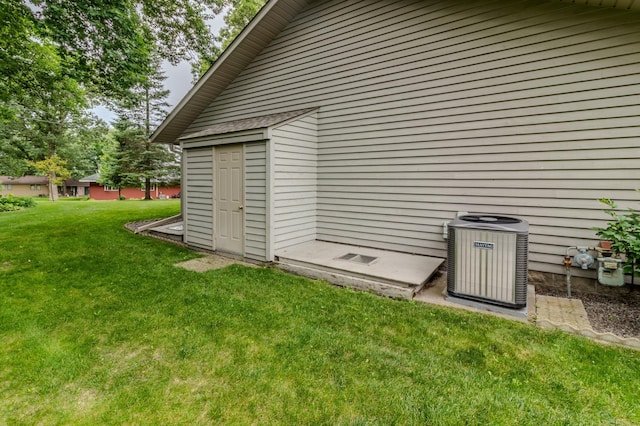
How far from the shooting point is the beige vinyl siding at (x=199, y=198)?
19.9 ft

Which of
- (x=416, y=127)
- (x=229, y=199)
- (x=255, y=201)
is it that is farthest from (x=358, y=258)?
(x=229, y=199)

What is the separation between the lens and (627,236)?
3.13 metres

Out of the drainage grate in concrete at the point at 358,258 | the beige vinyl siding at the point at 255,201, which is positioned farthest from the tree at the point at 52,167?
the drainage grate in concrete at the point at 358,258

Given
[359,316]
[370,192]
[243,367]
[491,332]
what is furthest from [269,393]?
[370,192]

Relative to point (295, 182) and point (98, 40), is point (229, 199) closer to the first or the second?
point (295, 182)

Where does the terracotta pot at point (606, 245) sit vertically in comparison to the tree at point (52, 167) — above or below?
below

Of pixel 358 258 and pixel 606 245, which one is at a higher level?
pixel 606 245

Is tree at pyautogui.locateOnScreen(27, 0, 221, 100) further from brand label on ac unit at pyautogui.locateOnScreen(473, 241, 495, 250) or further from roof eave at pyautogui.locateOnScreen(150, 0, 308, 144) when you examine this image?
brand label on ac unit at pyautogui.locateOnScreen(473, 241, 495, 250)

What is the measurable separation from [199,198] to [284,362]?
4833mm

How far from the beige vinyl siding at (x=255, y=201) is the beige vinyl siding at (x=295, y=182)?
0.69 feet

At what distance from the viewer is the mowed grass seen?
6.23 ft

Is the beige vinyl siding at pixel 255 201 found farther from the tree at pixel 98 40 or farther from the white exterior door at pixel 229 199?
the tree at pixel 98 40

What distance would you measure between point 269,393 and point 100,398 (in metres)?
1.23

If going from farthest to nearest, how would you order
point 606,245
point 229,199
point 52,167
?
point 52,167 → point 229,199 → point 606,245
